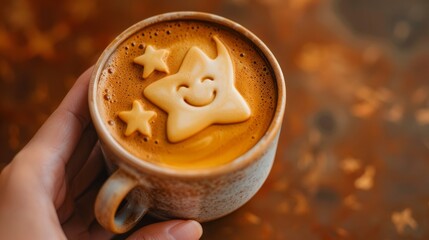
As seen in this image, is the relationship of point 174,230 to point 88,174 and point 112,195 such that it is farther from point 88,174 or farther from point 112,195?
point 88,174

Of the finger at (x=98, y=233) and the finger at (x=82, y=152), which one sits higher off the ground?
the finger at (x=82, y=152)

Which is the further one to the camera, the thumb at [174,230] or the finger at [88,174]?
the finger at [88,174]

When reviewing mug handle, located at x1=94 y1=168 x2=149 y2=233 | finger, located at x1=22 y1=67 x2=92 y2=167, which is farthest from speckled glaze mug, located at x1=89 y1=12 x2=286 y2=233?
finger, located at x1=22 y1=67 x2=92 y2=167

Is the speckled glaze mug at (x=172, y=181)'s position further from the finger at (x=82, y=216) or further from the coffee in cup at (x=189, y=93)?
the finger at (x=82, y=216)

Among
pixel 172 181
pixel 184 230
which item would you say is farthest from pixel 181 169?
pixel 184 230

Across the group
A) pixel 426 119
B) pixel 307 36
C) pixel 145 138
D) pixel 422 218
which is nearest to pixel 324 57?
pixel 307 36

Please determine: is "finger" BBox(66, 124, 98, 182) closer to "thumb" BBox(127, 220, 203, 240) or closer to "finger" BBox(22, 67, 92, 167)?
"finger" BBox(22, 67, 92, 167)

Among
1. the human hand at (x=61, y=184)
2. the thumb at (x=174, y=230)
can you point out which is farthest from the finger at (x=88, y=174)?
the thumb at (x=174, y=230)
